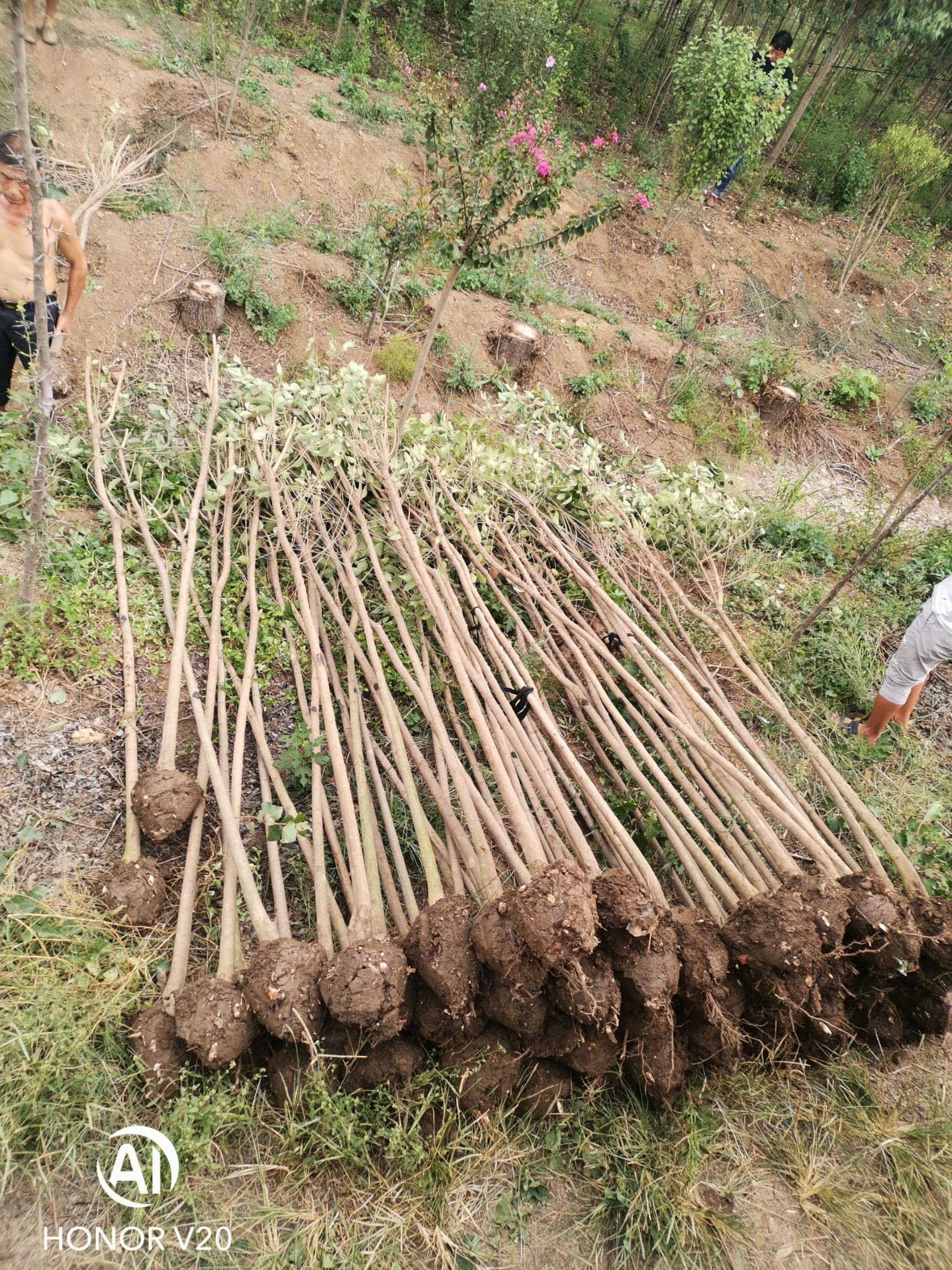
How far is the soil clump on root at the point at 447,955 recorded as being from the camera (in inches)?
91.2

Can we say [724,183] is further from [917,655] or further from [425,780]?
[425,780]

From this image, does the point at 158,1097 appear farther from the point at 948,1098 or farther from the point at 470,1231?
the point at 948,1098

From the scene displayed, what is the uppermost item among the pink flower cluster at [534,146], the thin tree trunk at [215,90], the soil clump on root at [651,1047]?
the pink flower cluster at [534,146]

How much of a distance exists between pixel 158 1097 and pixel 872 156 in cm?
1859

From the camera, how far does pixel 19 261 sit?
3.96 metres

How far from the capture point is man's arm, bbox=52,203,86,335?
4.00 metres

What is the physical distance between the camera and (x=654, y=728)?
13.6ft

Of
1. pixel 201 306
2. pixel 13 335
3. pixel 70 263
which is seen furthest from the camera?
pixel 201 306

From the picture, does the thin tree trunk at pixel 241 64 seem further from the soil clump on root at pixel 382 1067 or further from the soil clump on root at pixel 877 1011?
the soil clump on root at pixel 877 1011

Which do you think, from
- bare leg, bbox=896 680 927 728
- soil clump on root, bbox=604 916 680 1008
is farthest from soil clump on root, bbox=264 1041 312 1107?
bare leg, bbox=896 680 927 728

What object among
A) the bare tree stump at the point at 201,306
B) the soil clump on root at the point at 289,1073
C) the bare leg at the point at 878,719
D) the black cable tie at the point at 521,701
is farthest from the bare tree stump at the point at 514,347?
the soil clump on root at the point at 289,1073

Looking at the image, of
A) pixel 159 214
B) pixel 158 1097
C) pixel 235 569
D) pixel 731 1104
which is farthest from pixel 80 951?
pixel 159 214

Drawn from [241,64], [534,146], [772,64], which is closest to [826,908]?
[534,146]

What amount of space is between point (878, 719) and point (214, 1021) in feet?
14.1
